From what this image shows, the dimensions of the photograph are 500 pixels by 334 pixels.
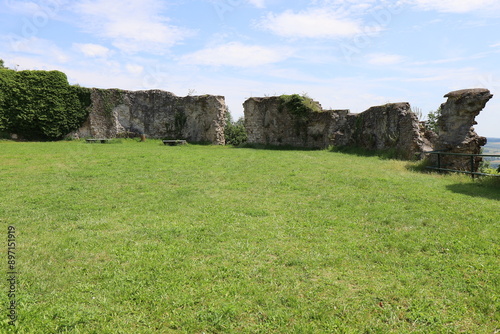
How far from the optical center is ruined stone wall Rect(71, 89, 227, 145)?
27.2m

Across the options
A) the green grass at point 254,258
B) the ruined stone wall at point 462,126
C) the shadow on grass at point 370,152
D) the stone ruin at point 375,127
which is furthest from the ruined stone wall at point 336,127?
the green grass at point 254,258

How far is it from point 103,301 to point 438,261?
4080 mm

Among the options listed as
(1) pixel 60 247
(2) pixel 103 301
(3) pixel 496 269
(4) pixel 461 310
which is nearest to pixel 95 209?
(1) pixel 60 247

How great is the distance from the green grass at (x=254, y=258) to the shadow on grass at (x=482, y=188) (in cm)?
5

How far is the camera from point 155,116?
28547mm

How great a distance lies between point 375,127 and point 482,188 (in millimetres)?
10120

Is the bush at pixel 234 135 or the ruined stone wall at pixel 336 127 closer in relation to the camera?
the ruined stone wall at pixel 336 127

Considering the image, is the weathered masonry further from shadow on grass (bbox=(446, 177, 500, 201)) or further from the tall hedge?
the tall hedge

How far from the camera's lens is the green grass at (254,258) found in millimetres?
3166

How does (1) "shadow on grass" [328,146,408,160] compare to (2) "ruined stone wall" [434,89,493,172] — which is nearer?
(2) "ruined stone wall" [434,89,493,172]

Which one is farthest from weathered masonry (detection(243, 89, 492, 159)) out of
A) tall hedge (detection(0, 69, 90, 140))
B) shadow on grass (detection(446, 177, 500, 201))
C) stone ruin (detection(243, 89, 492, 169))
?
tall hedge (detection(0, 69, 90, 140))

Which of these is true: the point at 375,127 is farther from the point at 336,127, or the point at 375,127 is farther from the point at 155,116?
the point at 155,116

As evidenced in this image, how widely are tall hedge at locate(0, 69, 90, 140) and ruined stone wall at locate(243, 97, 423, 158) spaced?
45.4 ft

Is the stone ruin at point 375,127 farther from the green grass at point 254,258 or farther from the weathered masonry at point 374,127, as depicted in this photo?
the green grass at point 254,258
